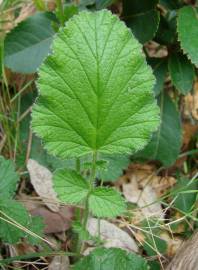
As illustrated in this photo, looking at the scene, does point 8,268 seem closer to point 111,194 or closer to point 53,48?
point 111,194

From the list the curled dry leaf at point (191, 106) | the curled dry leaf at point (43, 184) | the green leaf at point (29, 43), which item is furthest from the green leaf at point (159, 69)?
the curled dry leaf at point (43, 184)

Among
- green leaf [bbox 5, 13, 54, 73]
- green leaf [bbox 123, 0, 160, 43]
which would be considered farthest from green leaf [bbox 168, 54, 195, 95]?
green leaf [bbox 5, 13, 54, 73]

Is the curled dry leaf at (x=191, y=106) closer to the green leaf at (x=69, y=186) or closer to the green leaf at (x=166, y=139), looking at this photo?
the green leaf at (x=166, y=139)

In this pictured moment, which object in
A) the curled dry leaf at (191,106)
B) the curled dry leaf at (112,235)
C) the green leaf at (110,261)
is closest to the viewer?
the green leaf at (110,261)

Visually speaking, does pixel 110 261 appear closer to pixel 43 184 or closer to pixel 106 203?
pixel 106 203

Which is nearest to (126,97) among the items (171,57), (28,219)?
(28,219)

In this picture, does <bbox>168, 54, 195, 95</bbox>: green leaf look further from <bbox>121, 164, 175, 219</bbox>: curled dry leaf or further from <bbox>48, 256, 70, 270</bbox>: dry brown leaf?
<bbox>48, 256, 70, 270</bbox>: dry brown leaf

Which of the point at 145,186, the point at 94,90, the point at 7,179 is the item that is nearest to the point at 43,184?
the point at 7,179
